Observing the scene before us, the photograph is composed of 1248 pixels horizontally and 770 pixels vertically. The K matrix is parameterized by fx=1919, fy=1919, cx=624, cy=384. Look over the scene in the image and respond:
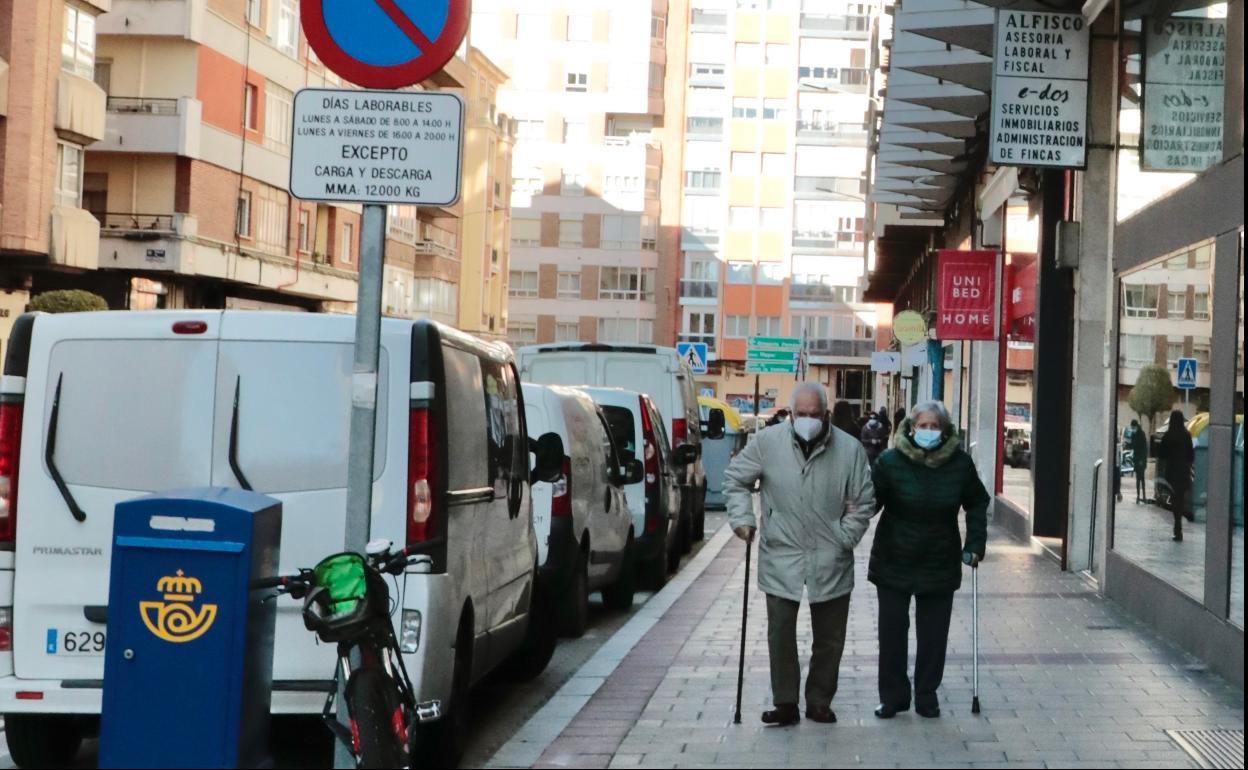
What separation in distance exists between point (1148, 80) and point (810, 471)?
6490mm

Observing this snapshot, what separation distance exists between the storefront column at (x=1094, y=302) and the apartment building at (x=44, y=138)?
23.7 metres

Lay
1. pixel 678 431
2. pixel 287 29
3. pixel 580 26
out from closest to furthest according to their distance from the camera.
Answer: pixel 678 431
pixel 287 29
pixel 580 26

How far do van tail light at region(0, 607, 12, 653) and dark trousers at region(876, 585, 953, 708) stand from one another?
4136mm

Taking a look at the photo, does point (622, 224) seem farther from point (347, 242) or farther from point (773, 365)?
point (773, 365)

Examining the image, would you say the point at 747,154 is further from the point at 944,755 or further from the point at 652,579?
the point at 944,755

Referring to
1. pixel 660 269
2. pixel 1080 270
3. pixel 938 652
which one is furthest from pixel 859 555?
pixel 660 269

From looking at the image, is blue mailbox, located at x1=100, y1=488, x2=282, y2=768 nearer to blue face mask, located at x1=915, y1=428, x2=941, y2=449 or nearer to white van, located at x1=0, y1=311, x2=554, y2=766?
white van, located at x1=0, y1=311, x2=554, y2=766

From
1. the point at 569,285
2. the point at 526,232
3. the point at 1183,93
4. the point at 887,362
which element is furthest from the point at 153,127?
the point at 569,285

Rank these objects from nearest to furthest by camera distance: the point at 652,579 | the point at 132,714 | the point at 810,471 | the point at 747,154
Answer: the point at 132,714 → the point at 810,471 → the point at 652,579 → the point at 747,154

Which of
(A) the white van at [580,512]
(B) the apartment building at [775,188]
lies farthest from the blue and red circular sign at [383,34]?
(B) the apartment building at [775,188]

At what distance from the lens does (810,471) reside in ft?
30.5

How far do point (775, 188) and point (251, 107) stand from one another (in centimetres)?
5448

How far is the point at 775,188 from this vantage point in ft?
328

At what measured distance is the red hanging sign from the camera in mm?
28109
